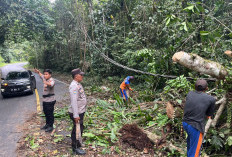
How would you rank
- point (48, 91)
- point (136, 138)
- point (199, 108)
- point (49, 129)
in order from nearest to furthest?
point (199, 108)
point (136, 138)
point (48, 91)
point (49, 129)

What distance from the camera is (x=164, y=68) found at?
8742 millimetres

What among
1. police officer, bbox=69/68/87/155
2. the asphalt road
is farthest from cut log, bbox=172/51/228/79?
the asphalt road

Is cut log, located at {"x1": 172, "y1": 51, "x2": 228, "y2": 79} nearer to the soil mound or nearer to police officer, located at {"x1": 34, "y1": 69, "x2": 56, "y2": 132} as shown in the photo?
the soil mound

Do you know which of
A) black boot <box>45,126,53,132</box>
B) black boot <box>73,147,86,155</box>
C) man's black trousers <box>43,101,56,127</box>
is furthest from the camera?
black boot <box>45,126,53,132</box>

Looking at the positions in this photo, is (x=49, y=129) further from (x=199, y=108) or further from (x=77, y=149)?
(x=199, y=108)

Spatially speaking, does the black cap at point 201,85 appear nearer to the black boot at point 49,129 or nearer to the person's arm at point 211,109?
the person's arm at point 211,109

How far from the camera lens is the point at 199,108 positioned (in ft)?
11.3

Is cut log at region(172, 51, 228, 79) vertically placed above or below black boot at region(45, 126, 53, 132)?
above

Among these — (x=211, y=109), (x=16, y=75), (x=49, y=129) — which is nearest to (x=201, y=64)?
(x=211, y=109)

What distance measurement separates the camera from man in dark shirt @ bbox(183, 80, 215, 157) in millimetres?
3445

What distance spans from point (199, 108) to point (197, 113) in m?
0.11

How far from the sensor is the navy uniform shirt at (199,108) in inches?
135

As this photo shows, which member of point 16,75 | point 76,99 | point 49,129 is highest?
point 76,99

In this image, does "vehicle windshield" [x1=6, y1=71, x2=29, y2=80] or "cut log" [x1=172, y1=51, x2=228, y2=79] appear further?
"vehicle windshield" [x1=6, y1=71, x2=29, y2=80]
